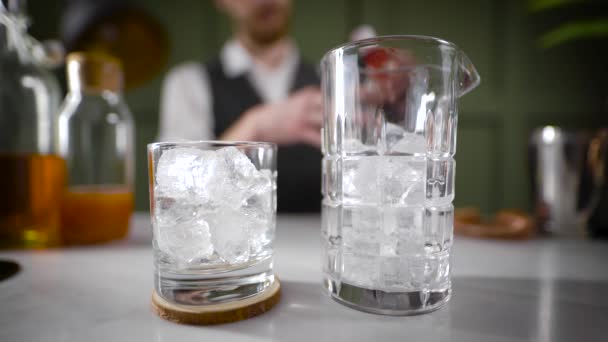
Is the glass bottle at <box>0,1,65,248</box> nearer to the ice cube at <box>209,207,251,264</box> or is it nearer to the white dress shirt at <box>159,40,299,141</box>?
the ice cube at <box>209,207,251,264</box>

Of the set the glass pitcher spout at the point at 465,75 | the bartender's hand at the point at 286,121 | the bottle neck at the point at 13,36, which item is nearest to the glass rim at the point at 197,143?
the glass pitcher spout at the point at 465,75

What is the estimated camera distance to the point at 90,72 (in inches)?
33.9

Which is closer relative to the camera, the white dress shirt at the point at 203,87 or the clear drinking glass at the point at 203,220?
the clear drinking glass at the point at 203,220

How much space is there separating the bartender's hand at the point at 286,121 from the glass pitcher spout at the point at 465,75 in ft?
4.23

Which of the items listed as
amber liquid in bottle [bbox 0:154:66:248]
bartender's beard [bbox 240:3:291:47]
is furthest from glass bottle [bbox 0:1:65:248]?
bartender's beard [bbox 240:3:291:47]

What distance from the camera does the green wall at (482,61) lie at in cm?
183

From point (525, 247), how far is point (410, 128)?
61 cm

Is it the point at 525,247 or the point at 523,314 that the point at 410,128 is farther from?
the point at 525,247

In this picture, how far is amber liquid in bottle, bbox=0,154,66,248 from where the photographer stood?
76 cm

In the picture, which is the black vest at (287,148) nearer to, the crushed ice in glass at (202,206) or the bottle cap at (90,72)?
the bottle cap at (90,72)

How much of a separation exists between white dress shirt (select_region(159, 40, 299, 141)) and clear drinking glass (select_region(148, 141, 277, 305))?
139cm

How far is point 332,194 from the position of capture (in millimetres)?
501

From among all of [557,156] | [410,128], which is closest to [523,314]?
[410,128]

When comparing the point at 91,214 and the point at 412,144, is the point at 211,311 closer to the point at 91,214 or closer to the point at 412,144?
the point at 412,144
